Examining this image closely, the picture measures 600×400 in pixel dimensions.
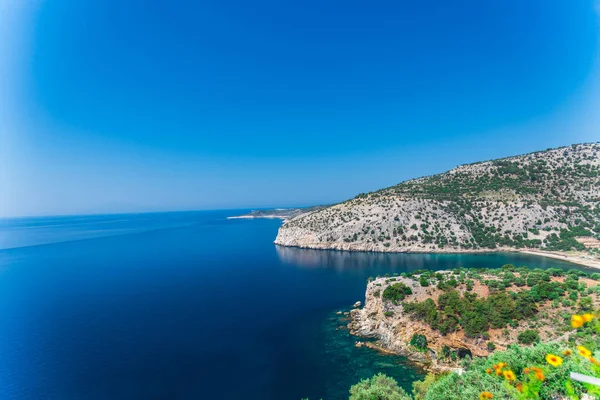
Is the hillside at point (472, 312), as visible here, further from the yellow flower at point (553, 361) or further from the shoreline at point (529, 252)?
the shoreline at point (529, 252)

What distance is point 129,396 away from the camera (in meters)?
25.8

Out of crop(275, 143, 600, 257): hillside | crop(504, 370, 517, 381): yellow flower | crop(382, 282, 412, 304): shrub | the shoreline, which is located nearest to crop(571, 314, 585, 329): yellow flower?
crop(504, 370, 517, 381): yellow flower

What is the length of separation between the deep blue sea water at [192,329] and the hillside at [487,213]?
425 inches

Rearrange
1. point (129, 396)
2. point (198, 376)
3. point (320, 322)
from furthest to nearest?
point (320, 322) < point (198, 376) < point (129, 396)

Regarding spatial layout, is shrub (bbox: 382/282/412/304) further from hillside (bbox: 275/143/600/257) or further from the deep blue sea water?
hillside (bbox: 275/143/600/257)

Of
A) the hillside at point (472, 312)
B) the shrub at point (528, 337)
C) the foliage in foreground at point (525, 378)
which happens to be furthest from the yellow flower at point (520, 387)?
A: the shrub at point (528, 337)

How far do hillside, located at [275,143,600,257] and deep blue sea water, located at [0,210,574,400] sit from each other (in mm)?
10805

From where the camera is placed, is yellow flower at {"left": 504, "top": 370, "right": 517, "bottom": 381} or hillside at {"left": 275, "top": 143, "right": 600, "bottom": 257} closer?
yellow flower at {"left": 504, "top": 370, "right": 517, "bottom": 381}

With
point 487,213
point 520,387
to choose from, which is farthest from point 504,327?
point 487,213

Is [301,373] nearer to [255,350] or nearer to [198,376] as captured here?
[255,350]

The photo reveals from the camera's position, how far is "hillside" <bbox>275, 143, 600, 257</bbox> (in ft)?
265

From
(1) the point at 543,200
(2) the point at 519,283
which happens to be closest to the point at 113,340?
(2) the point at 519,283

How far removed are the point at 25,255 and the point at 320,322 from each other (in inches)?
4718

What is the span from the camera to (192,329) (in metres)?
39.1
